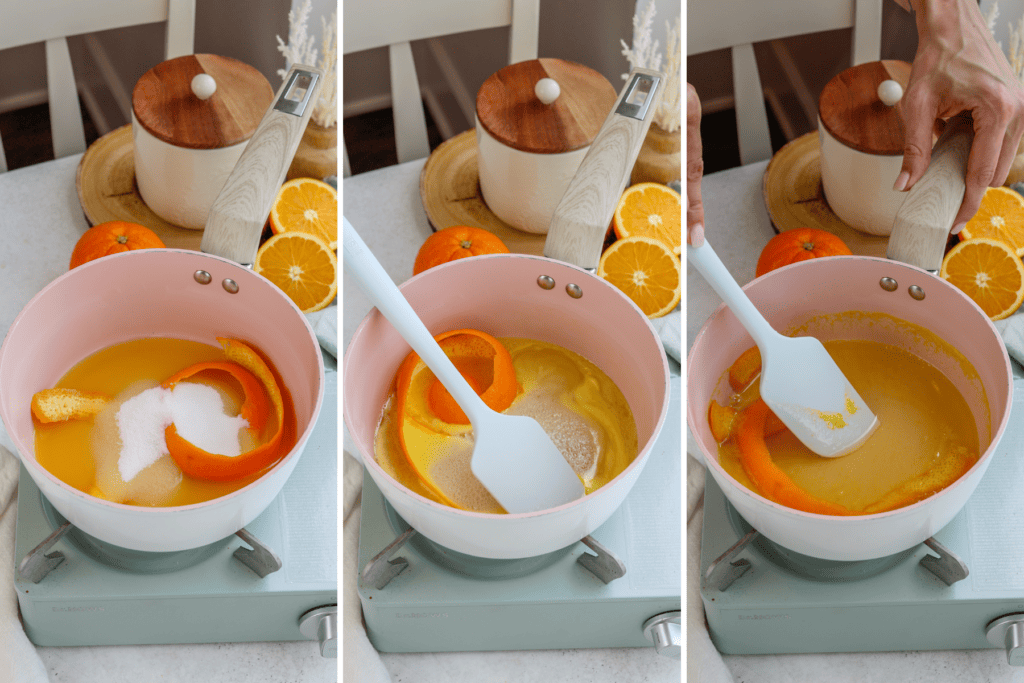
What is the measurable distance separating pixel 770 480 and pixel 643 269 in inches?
10.7

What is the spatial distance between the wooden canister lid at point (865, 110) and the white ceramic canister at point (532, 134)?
24cm

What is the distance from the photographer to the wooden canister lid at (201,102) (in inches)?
36.5

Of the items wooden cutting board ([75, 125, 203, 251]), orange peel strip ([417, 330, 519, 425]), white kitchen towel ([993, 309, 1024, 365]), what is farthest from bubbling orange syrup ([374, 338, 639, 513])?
white kitchen towel ([993, 309, 1024, 365])

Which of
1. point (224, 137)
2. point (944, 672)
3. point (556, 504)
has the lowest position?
point (944, 672)

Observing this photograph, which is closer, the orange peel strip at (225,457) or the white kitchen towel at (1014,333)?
the orange peel strip at (225,457)

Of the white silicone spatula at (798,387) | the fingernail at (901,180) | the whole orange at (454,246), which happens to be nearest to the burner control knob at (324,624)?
the whole orange at (454,246)

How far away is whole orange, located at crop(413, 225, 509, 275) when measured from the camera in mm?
918

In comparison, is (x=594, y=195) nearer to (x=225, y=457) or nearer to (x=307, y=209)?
(x=307, y=209)

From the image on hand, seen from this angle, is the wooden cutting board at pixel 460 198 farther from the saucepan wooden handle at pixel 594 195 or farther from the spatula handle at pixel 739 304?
the spatula handle at pixel 739 304

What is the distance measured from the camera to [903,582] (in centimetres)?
87

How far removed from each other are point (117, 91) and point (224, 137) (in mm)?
164

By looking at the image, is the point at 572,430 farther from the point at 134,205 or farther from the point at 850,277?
the point at 134,205

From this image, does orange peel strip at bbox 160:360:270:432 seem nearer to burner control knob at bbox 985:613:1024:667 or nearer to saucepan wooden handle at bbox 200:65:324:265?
saucepan wooden handle at bbox 200:65:324:265

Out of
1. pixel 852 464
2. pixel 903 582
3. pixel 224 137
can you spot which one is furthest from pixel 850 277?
pixel 224 137
